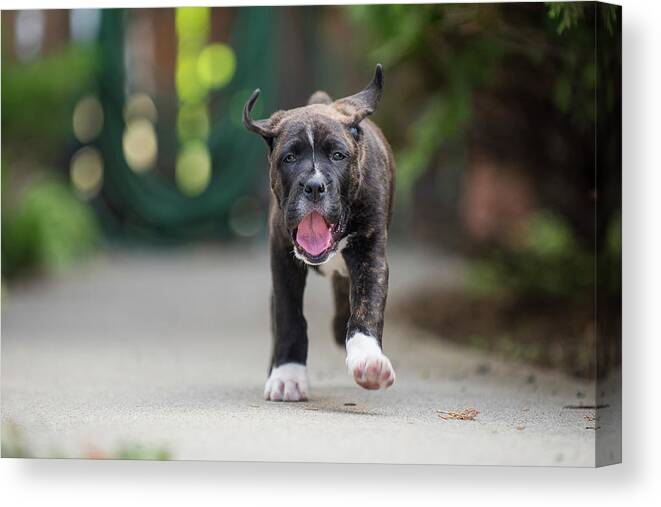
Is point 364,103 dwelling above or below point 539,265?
above

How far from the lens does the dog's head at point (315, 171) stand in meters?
5.14

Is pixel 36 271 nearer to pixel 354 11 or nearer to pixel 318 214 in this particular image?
pixel 354 11

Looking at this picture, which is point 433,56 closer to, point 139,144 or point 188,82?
point 188,82

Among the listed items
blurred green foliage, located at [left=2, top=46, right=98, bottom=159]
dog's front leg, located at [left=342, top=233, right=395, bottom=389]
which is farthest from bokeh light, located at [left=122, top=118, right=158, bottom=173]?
dog's front leg, located at [left=342, top=233, right=395, bottom=389]

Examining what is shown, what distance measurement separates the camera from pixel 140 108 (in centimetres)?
855

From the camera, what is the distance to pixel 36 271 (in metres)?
11.0

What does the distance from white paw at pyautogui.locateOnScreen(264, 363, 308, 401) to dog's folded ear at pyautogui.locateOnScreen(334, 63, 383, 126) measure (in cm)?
127

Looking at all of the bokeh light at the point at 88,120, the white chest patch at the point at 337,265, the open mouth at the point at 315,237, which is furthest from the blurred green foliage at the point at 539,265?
the bokeh light at the point at 88,120

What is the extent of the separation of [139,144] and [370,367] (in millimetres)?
4352

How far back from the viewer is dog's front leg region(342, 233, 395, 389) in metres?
4.98

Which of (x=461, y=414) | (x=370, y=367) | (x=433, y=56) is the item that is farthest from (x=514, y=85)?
(x=370, y=367)

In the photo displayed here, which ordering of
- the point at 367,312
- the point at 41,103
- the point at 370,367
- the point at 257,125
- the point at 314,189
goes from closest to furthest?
the point at 370,367 < the point at 314,189 < the point at 367,312 < the point at 257,125 < the point at 41,103

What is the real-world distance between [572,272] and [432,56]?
2031 millimetres

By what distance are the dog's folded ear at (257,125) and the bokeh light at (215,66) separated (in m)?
2.94
